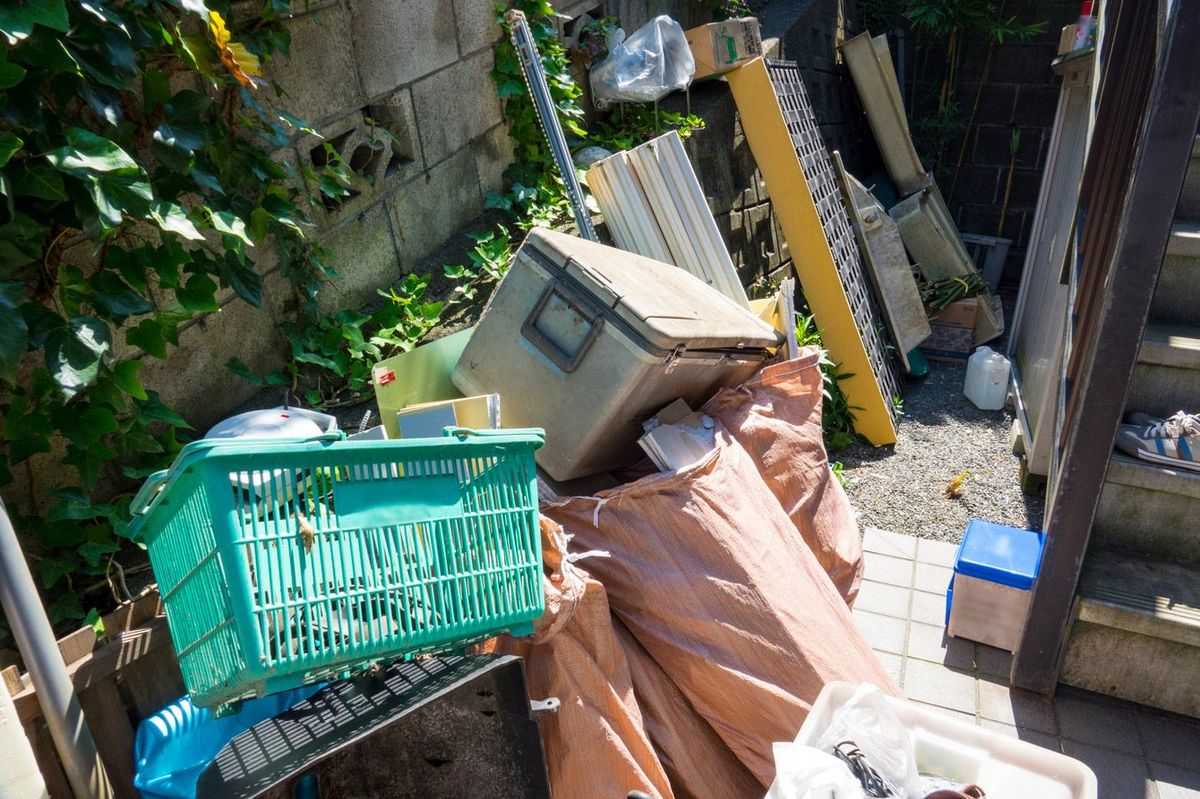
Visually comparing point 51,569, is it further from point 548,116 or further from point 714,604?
point 548,116

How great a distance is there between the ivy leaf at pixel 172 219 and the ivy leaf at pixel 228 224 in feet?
0.44

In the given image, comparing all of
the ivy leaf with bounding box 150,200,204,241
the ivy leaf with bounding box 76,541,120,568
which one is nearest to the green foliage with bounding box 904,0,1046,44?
the ivy leaf with bounding box 150,200,204,241

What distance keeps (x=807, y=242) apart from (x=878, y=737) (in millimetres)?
3562

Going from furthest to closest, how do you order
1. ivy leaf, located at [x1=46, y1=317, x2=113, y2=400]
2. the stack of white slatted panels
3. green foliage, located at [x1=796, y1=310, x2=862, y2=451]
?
green foliage, located at [x1=796, y1=310, x2=862, y2=451] → the stack of white slatted panels → ivy leaf, located at [x1=46, y1=317, x2=113, y2=400]

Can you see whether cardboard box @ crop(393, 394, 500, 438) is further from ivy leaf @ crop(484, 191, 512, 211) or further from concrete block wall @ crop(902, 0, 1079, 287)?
concrete block wall @ crop(902, 0, 1079, 287)

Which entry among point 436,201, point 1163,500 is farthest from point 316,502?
point 1163,500

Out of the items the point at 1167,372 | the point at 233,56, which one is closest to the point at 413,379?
the point at 233,56

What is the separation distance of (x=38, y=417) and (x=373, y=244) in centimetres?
161

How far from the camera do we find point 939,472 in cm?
468

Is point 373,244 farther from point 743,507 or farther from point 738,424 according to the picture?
point 743,507

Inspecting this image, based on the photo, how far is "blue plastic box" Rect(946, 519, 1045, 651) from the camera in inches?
127

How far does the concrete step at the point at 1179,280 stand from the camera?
275 centimetres

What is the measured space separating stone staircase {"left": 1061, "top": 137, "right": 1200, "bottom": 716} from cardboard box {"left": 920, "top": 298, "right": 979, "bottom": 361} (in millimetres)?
3242

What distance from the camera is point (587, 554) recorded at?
2.37 metres
